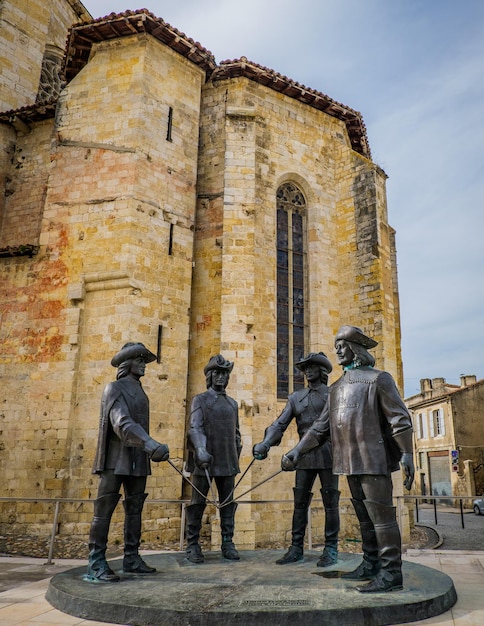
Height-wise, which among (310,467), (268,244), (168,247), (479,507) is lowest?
(479,507)

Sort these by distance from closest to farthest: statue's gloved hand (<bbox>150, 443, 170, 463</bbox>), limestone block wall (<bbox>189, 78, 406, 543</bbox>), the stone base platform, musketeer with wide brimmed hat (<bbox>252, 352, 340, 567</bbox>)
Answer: the stone base platform
statue's gloved hand (<bbox>150, 443, 170, 463</bbox>)
musketeer with wide brimmed hat (<bbox>252, 352, 340, 567</bbox>)
limestone block wall (<bbox>189, 78, 406, 543</bbox>)

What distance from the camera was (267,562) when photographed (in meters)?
4.79

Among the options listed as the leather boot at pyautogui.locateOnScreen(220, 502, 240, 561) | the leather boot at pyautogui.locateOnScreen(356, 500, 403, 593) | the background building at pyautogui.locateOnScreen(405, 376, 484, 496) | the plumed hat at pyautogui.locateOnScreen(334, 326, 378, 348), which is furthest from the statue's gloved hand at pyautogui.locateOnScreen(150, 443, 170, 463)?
the background building at pyautogui.locateOnScreen(405, 376, 484, 496)

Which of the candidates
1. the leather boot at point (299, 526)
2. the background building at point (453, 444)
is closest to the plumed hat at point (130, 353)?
the leather boot at point (299, 526)

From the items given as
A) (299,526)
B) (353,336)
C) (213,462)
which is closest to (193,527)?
(213,462)

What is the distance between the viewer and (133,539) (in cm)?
454

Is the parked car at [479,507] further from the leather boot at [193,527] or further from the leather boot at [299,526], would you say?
the leather boot at [193,527]

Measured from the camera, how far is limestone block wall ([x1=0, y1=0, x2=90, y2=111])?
14297 mm

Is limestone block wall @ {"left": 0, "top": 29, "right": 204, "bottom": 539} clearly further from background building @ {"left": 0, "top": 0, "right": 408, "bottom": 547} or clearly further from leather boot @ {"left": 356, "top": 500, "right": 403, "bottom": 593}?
leather boot @ {"left": 356, "top": 500, "right": 403, "bottom": 593}

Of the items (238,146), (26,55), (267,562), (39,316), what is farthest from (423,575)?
(26,55)

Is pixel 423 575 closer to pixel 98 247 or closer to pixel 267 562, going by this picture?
pixel 267 562

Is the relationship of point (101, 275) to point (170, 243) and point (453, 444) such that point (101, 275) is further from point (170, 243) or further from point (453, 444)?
point (453, 444)

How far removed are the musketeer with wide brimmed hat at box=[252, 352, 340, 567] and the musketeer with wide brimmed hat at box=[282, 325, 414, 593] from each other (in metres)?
0.54

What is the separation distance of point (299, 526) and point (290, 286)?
8.13 metres
